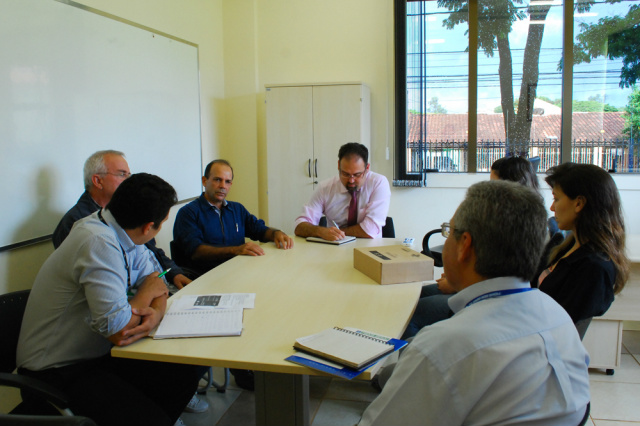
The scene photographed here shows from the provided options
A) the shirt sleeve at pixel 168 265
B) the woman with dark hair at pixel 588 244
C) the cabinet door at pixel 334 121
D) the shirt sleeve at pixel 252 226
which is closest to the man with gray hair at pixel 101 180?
the shirt sleeve at pixel 168 265

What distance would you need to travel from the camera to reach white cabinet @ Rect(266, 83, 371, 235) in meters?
4.81

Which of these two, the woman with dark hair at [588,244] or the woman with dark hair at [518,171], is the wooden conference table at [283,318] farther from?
the woman with dark hair at [518,171]

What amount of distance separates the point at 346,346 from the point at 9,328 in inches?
49.5

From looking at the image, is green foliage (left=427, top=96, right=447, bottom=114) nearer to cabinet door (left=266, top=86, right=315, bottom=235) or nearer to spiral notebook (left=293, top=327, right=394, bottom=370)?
cabinet door (left=266, top=86, right=315, bottom=235)

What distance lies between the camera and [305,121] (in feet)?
16.0

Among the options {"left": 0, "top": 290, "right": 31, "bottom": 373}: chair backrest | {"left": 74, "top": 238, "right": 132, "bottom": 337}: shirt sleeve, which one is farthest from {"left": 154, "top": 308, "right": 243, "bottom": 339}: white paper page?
{"left": 0, "top": 290, "right": 31, "bottom": 373}: chair backrest

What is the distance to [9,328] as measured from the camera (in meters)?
1.88

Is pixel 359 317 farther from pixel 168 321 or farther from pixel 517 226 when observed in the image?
pixel 517 226

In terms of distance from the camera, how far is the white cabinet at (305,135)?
189 inches

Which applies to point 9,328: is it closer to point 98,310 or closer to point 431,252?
point 98,310

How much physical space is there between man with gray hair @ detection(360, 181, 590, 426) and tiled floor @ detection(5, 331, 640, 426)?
68.9 inches

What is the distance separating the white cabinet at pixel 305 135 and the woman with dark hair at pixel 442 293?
1901 millimetres

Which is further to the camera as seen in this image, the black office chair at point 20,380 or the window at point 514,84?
the window at point 514,84

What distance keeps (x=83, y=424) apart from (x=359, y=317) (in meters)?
1.03
